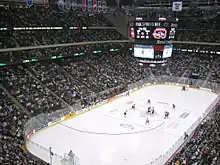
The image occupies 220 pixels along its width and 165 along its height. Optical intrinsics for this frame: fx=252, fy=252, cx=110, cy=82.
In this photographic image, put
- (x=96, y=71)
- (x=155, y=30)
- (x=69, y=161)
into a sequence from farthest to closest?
(x=96, y=71) → (x=155, y=30) → (x=69, y=161)

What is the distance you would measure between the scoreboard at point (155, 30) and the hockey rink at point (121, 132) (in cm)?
747

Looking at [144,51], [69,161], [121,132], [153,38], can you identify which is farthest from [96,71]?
[69,161]

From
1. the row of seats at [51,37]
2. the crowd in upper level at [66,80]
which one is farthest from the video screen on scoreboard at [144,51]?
the row of seats at [51,37]

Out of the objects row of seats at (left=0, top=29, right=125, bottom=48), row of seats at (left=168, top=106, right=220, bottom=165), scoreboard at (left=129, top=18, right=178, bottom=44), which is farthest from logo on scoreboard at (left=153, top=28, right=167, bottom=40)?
row of seats at (left=0, top=29, right=125, bottom=48)

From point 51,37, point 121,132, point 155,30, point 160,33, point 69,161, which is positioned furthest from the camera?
point 51,37

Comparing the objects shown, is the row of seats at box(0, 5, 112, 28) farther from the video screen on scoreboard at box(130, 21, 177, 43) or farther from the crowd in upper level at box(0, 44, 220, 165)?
the video screen on scoreboard at box(130, 21, 177, 43)

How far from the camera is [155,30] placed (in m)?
25.0

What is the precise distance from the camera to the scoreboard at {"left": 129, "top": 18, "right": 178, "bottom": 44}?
24.8 metres

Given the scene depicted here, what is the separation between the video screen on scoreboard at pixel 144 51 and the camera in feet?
82.2

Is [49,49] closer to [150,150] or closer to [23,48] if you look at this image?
[23,48]

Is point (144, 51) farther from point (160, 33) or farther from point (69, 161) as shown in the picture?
point (69, 161)

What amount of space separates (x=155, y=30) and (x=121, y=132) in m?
10.7

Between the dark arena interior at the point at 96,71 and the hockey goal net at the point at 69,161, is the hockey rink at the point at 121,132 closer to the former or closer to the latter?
the dark arena interior at the point at 96,71

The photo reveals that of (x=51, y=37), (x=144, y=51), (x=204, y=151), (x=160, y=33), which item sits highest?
(x=160, y=33)
